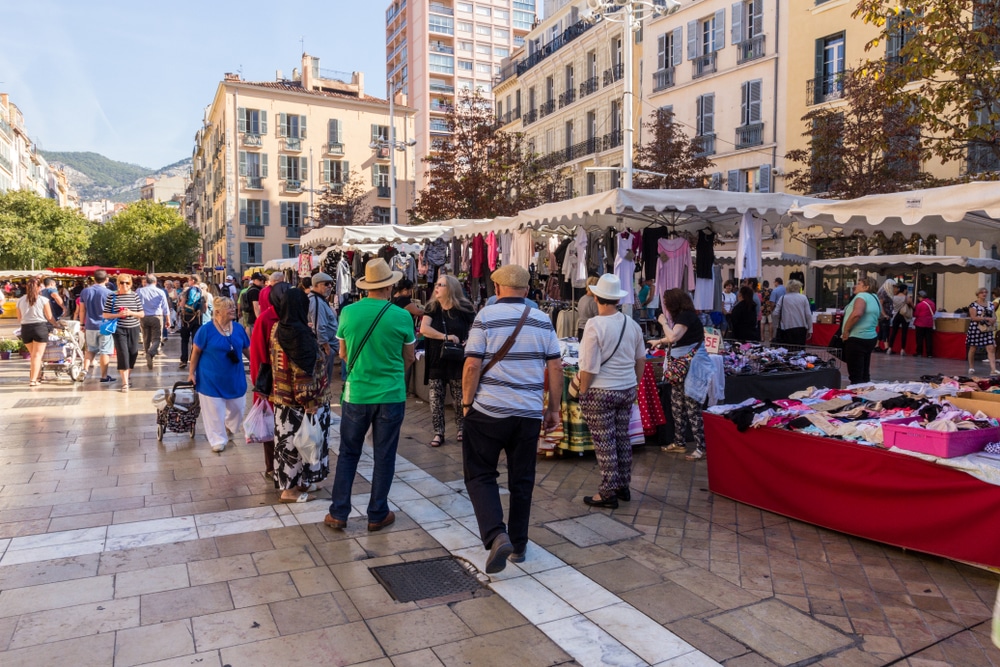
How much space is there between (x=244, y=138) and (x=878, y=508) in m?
46.3

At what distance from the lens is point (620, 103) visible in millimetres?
30734

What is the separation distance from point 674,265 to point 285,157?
42047mm

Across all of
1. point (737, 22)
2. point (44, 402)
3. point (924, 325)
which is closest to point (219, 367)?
point (44, 402)

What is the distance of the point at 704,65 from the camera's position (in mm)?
26906

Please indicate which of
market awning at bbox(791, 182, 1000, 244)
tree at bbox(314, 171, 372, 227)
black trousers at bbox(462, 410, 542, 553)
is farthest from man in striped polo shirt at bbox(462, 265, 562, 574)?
tree at bbox(314, 171, 372, 227)

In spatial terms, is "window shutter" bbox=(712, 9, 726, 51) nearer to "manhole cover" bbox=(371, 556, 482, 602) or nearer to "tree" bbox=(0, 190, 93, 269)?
"manhole cover" bbox=(371, 556, 482, 602)

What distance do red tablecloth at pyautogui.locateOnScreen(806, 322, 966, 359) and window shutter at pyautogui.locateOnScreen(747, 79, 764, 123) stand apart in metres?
10.5

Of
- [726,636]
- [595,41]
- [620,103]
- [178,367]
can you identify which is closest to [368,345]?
[726,636]

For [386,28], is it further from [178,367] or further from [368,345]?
[368,345]

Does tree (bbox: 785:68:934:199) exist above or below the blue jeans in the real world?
above

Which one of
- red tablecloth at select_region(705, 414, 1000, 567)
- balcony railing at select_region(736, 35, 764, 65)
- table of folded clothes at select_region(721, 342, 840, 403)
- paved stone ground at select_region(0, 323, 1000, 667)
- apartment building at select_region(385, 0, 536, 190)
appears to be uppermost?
apartment building at select_region(385, 0, 536, 190)

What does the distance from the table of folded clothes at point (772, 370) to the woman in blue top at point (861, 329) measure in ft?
1.69

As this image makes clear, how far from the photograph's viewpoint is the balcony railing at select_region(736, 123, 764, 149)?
974 inches

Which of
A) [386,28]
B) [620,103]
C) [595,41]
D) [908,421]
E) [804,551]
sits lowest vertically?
[804,551]
